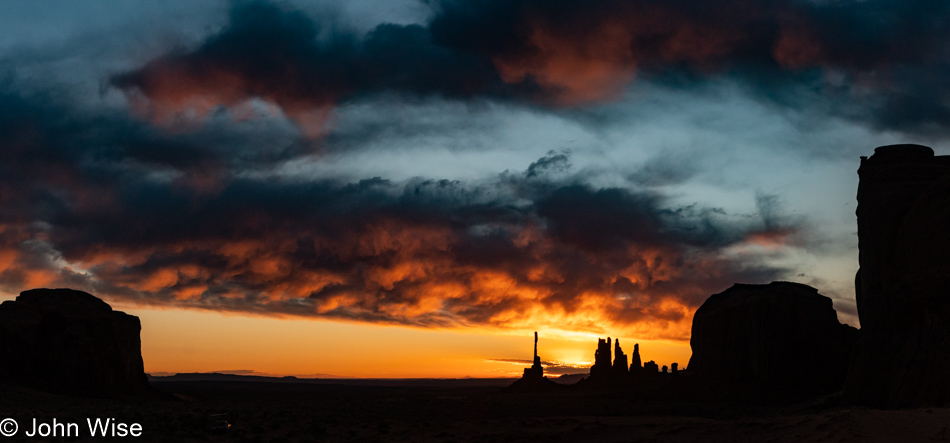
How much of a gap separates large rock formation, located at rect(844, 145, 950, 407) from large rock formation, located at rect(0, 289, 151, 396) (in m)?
71.7

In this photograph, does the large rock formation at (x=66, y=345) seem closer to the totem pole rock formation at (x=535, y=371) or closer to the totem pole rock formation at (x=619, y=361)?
the totem pole rock formation at (x=535, y=371)

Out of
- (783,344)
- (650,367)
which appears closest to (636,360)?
(650,367)

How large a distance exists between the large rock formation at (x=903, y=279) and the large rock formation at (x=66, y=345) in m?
71.7

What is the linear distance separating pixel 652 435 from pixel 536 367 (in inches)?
4004

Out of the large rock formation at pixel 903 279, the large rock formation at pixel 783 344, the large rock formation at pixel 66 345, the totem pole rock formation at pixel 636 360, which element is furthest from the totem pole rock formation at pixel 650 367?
the large rock formation at pixel 66 345

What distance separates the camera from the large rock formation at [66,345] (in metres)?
66.7

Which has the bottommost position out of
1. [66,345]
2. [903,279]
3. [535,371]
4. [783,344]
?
[535,371]

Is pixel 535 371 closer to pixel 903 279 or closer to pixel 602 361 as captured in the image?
pixel 602 361

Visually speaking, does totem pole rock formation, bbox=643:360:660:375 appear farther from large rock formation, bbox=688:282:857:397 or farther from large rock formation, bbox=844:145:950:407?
large rock formation, bbox=844:145:950:407

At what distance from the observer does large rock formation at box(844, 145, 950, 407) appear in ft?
114

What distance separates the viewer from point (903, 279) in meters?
38.5

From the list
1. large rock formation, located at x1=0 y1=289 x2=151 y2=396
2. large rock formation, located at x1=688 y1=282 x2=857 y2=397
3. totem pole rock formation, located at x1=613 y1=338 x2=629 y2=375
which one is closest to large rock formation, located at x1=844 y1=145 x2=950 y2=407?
large rock formation, located at x1=688 y1=282 x2=857 y2=397

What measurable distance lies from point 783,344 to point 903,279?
30.9 meters

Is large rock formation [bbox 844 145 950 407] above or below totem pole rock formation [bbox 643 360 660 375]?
above
